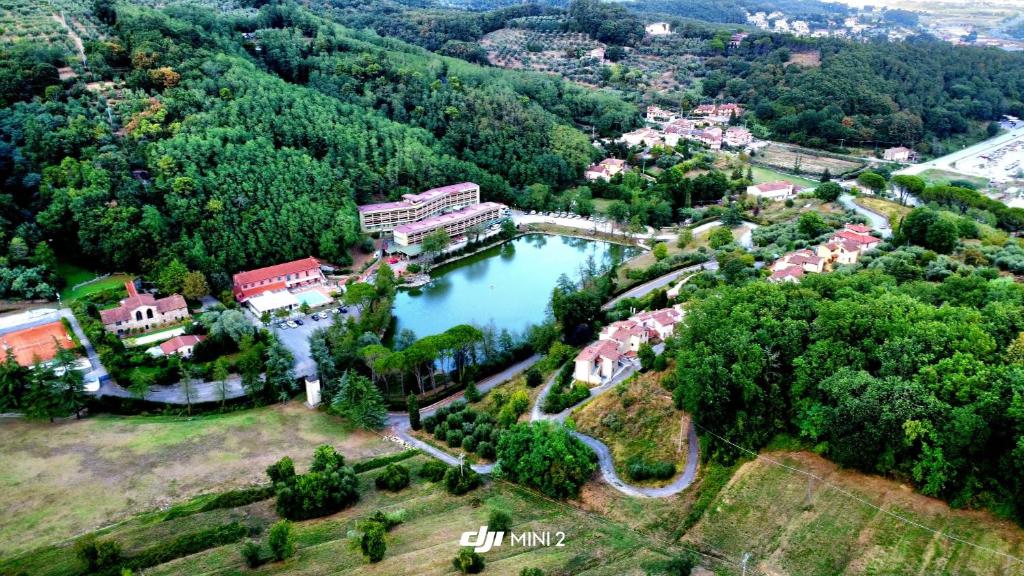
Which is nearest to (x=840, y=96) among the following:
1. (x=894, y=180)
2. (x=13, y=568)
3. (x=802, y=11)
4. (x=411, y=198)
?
(x=894, y=180)

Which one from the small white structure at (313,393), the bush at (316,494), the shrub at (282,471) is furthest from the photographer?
the small white structure at (313,393)

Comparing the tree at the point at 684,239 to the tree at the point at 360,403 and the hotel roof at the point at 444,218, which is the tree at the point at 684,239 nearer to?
the hotel roof at the point at 444,218

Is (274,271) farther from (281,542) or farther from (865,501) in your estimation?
(865,501)

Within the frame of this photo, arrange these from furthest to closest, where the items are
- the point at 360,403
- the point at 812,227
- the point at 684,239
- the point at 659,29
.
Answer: the point at 659,29 < the point at 684,239 < the point at 812,227 < the point at 360,403

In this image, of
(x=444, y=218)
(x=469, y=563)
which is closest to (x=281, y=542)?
(x=469, y=563)

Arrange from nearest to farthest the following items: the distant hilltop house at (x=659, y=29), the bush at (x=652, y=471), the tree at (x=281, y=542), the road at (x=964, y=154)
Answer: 1. the tree at (x=281, y=542)
2. the bush at (x=652, y=471)
3. the road at (x=964, y=154)
4. the distant hilltop house at (x=659, y=29)

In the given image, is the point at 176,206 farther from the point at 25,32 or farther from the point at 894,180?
the point at 894,180

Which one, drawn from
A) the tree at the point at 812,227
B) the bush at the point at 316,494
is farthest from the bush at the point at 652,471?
the tree at the point at 812,227
